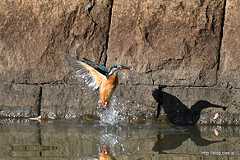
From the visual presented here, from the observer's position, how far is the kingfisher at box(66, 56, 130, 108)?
8.36 m

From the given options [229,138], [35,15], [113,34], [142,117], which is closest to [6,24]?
[35,15]

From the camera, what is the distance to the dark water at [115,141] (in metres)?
7.14

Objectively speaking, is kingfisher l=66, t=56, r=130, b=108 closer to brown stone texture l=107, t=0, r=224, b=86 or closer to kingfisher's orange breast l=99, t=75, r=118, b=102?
kingfisher's orange breast l=99, t=75, r=118, b=102

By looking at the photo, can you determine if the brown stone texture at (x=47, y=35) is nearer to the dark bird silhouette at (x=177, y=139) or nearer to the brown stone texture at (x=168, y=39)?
the brown stone texture at (x=168, y=39)

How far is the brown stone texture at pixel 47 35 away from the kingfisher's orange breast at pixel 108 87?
0.35 m

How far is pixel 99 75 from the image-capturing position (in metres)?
8.54

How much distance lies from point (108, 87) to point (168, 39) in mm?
747

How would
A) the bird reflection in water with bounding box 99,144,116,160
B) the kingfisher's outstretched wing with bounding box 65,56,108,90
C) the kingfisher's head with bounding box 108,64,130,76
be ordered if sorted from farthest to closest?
the kingfisher's outstretched wing with bounding box 65,56,108,90, the kingfisher's head with bounding box 108,64,130,76, the bird reflection in water with bounding box 99,144,116,160

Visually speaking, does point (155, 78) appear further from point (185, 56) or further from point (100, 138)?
point (100, 138)

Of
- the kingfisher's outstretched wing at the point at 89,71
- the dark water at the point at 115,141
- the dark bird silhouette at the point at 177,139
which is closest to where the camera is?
the dark water at the point at 115,141

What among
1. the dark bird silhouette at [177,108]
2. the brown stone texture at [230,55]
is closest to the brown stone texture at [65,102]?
the dark bird silhouette at [177,108]

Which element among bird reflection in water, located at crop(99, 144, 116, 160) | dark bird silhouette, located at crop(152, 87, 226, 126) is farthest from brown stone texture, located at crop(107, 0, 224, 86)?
bird reflection in water, located at crop(99, 144, 116, 160)

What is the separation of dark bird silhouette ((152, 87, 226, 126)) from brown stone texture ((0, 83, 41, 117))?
1.14 meters

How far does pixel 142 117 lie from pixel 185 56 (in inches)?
28.1
